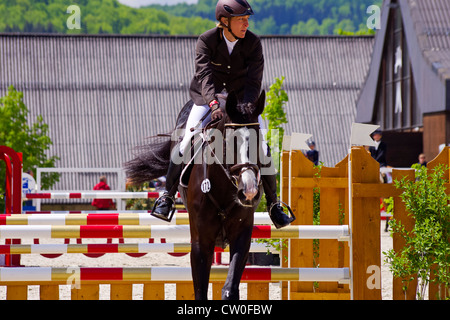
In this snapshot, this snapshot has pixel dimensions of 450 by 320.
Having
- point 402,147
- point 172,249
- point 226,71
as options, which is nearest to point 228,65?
point 226,71

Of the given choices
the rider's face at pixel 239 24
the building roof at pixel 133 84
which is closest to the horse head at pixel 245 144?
the rider's face at pixel 239 24

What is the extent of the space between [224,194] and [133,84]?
33.2 meters

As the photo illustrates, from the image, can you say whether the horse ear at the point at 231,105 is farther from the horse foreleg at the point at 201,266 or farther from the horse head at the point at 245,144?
the horse foreleg at the point at 201,266

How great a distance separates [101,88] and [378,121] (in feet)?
45.6

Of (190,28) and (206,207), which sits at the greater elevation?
(190,28)

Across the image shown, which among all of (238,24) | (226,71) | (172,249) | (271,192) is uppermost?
(238,24)

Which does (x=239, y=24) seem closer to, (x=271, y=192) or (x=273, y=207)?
(x=271, y=192)

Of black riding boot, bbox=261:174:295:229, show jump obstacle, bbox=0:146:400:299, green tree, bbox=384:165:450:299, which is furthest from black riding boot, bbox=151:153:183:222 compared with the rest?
green tree, bbox=384:165:450:299

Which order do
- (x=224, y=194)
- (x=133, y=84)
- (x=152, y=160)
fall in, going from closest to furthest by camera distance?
1. (x=224, y=194)
2. (x=152, y=160)
3. (x=133, y=84)

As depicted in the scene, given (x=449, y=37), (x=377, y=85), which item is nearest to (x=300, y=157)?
(x=449, y=37)

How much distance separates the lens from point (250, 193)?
16.4 ft

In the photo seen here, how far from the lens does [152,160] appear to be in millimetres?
6797

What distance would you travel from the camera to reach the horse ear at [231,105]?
5410 millimetres
